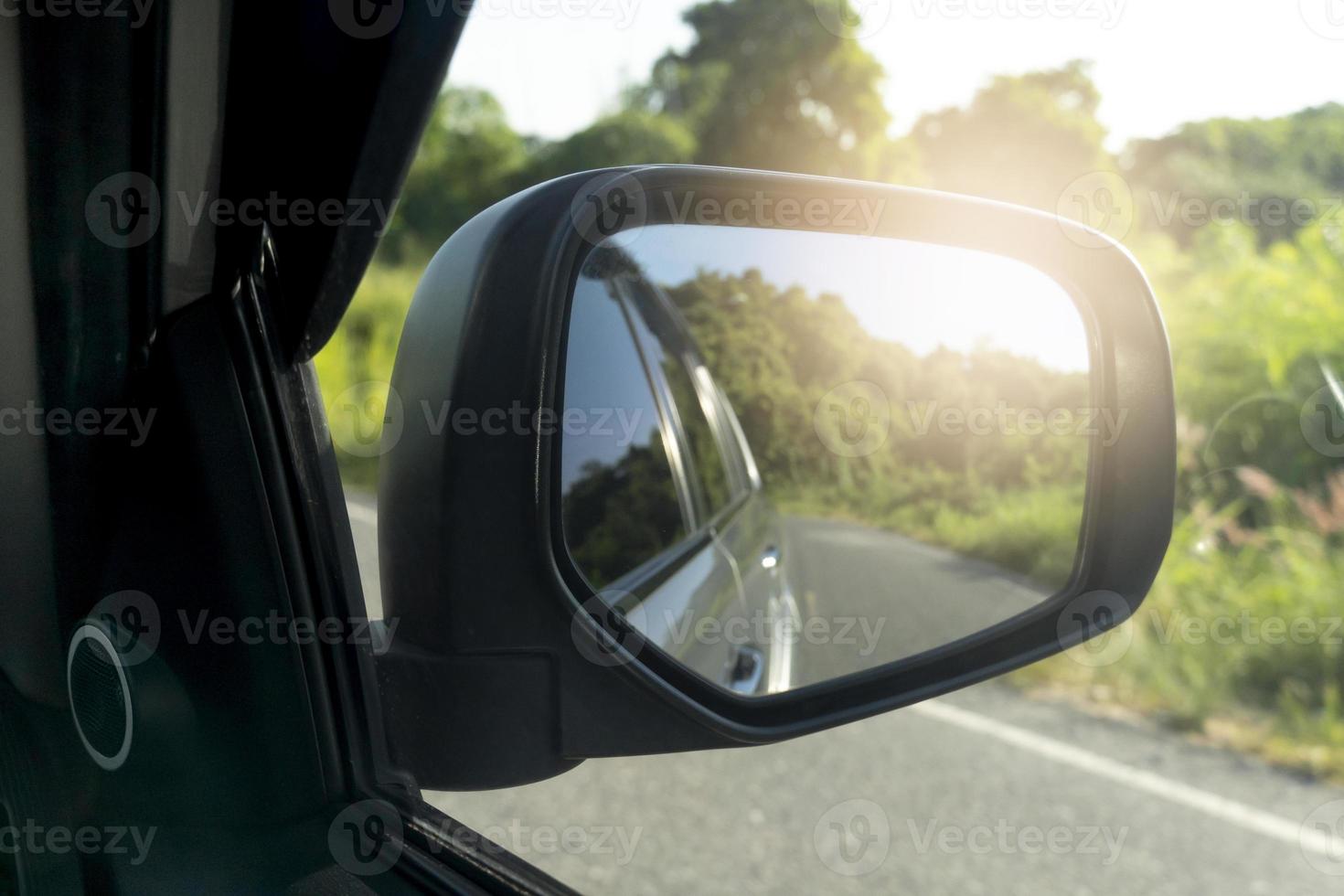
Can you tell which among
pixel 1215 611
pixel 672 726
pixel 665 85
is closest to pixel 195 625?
pixel 672 726

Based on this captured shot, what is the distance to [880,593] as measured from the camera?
202cm

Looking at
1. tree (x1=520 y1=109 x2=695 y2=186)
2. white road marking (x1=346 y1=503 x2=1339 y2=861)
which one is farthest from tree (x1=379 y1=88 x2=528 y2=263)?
white road marking (x1=346 y1=503 x2=1339 y2=861)

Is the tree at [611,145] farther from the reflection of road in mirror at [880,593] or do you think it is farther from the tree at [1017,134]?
the reflection of road in mirror at [880,593]

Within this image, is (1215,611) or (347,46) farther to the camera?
(1215,611)

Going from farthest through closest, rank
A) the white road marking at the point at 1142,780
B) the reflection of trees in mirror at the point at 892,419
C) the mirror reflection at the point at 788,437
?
the white road marking at the point at 1142,780, the reflection of trees in mirror at the point at 892,419, the mirror reflection at the point at 788,437

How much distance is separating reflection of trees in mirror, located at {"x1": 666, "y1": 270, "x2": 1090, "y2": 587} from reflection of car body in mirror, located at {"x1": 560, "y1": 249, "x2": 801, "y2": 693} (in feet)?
0.21

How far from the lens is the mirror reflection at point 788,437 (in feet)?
4.50

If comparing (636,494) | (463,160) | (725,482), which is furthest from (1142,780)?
(463,160)

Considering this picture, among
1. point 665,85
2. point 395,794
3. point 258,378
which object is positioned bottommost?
point 395,794

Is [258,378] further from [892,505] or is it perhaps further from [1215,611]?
[1215,611]

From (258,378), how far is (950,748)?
13.3 feet

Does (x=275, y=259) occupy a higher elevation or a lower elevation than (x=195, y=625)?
higher

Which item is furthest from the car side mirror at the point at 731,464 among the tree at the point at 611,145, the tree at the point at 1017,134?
the tree at the point at 611,145

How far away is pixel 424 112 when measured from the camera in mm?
1114
